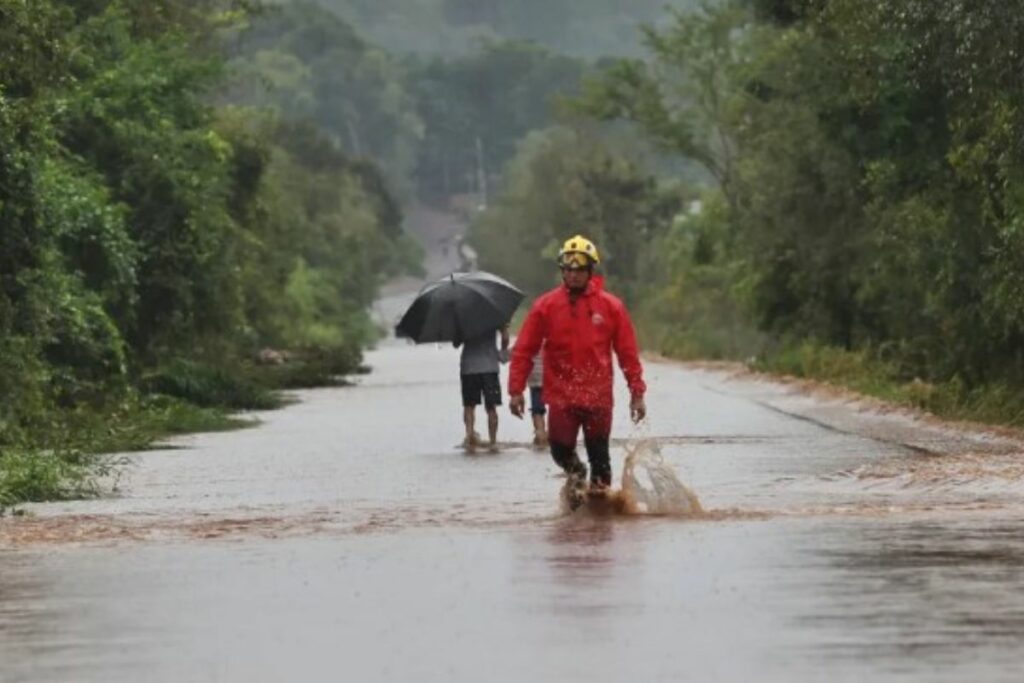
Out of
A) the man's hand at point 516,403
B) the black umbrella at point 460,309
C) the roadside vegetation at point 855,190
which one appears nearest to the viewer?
the man's hand at point 516,403

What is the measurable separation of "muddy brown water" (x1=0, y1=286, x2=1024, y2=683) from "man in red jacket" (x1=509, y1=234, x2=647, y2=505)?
20.3 inches

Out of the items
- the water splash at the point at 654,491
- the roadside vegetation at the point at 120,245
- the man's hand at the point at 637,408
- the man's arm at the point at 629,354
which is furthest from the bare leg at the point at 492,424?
the water splash at the point at 654,491

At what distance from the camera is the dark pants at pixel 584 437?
21.0m

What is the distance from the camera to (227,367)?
5666cm

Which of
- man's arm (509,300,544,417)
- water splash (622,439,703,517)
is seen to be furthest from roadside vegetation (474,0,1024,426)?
water splash (622,439,703,517)

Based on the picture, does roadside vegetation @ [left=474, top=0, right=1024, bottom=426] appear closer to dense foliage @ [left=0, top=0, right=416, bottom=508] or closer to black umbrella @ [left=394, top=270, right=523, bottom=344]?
black umbrella @ [left=394, top=270, right=523, bottom=344]

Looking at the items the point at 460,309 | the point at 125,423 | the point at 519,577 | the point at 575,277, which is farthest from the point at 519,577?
the point at 125,423

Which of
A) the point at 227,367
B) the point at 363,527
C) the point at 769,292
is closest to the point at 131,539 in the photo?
the point at 363,527

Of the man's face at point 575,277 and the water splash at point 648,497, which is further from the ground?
the man's face at point 575,277

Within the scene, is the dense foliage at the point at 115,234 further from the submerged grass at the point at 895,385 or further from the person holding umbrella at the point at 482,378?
the submerged grass at the point at 895,385

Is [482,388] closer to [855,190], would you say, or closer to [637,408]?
[637,408]

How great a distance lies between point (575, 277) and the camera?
20.8 meters

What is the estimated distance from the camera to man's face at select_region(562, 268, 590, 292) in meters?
20.8

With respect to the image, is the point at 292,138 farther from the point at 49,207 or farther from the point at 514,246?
the point at 49,207
